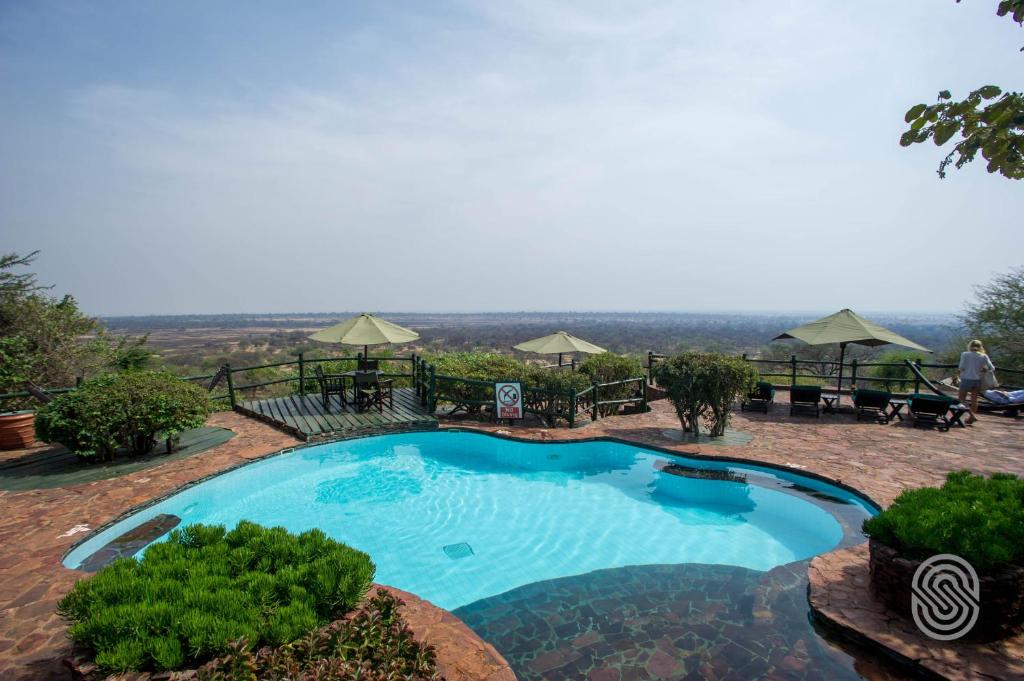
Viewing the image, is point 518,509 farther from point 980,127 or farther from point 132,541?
point 980,127

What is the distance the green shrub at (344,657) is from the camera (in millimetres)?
2906

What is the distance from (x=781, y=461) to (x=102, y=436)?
11098mm

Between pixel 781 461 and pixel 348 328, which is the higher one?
pixel 348 328

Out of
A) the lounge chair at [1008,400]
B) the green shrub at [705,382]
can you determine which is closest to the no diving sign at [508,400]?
the green shrub at [705,382]

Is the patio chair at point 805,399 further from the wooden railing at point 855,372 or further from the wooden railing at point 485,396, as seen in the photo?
the wooden railing at point 485,396

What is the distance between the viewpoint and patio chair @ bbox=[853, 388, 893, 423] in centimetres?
1127

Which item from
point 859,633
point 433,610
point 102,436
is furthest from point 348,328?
point 859,633

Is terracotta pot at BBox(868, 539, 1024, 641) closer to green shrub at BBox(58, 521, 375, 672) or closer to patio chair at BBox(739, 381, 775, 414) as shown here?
green shrub at BBox(58, 521, 375, 672)

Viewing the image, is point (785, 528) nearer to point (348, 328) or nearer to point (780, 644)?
point (780, 644)

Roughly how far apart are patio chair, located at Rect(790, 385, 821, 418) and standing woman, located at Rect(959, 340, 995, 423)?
285cm

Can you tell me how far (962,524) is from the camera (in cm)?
411

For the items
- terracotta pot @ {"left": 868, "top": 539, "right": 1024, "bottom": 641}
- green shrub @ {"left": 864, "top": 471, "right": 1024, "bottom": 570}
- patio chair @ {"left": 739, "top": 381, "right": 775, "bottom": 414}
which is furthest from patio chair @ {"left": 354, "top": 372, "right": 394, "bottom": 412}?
terracotta pot @ {"left": 868, "top": 539, "right": 1024, "bottom": 641}

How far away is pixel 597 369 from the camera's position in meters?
13.3
